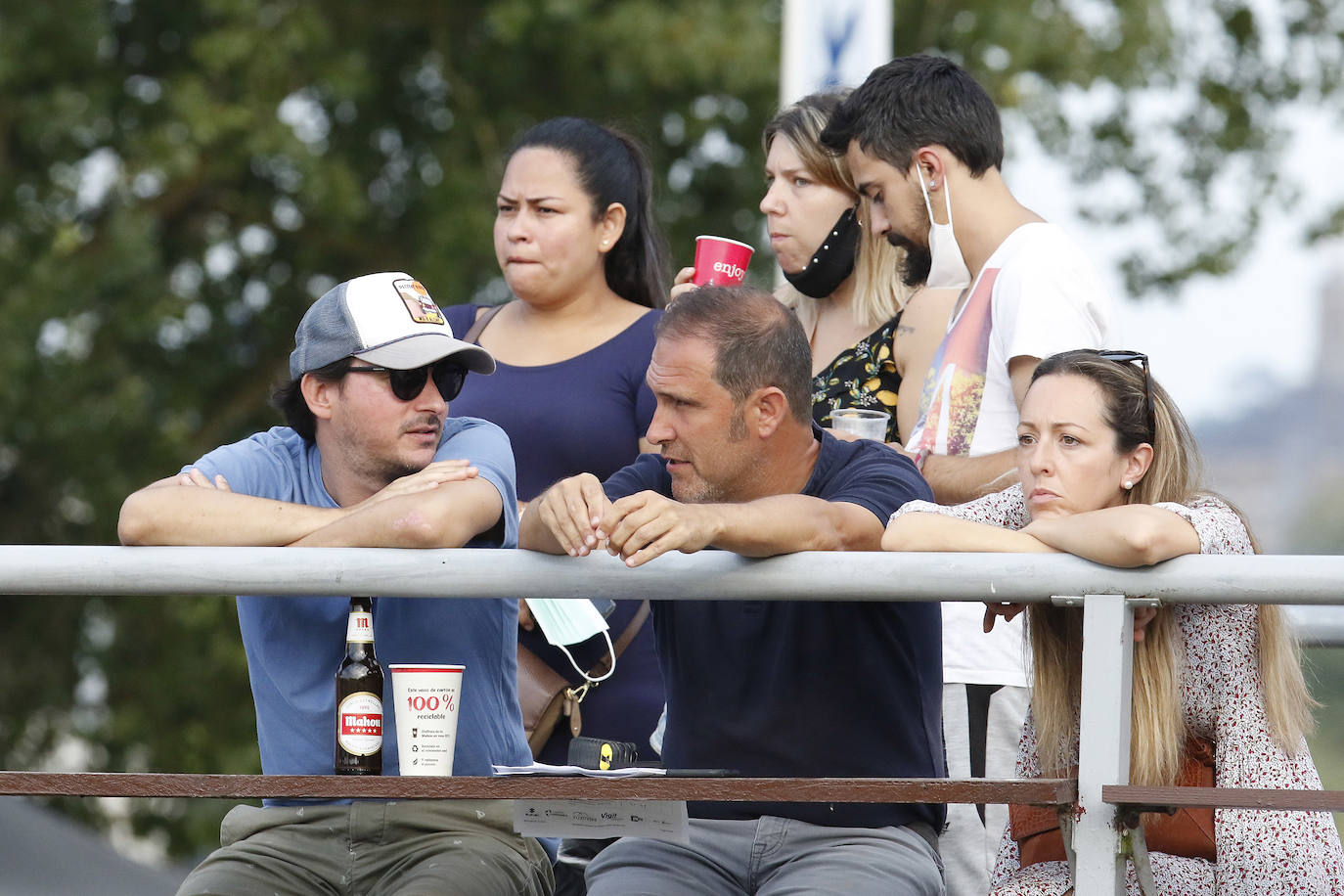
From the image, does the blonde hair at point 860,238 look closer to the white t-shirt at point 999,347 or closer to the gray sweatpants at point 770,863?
the white t-shirt at point 999,347

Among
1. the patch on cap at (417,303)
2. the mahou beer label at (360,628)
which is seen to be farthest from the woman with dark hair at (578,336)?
the mahou beer label at (360,628)

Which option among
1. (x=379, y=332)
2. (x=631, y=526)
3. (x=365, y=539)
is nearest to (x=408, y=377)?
(x=379, y=332)

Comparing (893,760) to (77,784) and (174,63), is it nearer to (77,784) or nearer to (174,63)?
(77,784)

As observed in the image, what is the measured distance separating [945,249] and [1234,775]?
1.36 meters

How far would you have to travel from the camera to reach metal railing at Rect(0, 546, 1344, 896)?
8.83 feet

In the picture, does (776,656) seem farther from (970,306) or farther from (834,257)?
(834,257)

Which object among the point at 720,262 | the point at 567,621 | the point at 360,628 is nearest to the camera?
the point at 360,628

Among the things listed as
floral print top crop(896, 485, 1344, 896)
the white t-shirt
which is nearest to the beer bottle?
floral print top crop(896, 485, 1344, 896)

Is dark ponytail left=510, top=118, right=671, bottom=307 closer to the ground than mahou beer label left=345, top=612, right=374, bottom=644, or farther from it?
farther from it

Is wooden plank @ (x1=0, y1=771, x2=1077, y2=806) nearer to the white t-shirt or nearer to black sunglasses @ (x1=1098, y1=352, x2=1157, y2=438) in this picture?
black sunglasses @ (x1=1098, y1=352, x2=1157, y2=438)

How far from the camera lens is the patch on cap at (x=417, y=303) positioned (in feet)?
11.8

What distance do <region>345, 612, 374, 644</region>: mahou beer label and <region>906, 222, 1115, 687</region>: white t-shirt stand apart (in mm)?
1155

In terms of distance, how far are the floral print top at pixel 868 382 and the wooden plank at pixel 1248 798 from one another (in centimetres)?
150

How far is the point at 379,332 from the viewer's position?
11.6 feet
